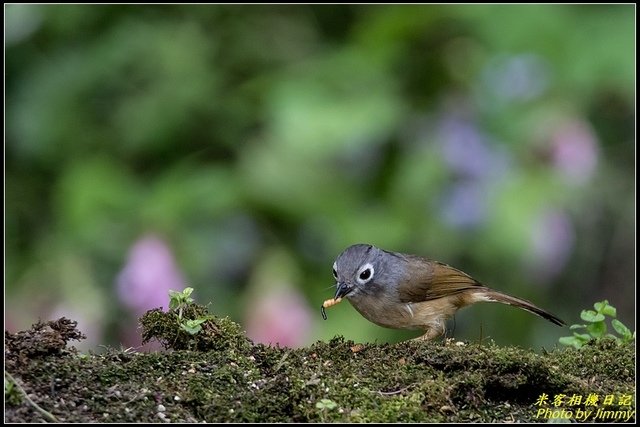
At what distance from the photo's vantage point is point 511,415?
3.38 meters

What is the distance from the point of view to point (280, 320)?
6.28m

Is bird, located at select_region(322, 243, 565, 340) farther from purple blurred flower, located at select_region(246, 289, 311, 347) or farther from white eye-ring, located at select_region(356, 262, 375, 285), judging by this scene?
purple blurred flower, located at select_region(246, 289, 311, 347)

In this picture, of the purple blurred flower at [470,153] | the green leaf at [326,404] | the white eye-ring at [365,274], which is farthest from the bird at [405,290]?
the green leaf at [326,404]

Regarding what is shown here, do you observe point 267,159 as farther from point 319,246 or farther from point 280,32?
point 280,32

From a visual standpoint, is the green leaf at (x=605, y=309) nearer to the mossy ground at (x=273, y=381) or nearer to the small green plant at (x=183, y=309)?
the mossy ground at (x=273, y=381)

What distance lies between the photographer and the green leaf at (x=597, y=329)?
4.36 metres

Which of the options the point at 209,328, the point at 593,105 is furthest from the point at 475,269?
the point at 209,328

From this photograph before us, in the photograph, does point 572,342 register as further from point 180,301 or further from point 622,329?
point 180,301

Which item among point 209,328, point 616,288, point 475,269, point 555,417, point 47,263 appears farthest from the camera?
point 616,288

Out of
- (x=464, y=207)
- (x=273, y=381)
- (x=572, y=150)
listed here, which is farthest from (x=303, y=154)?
(x=273, y=381)

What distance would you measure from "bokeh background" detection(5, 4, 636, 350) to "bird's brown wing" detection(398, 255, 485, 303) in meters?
0.86

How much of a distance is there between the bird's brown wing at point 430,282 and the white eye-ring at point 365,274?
235 millimetres

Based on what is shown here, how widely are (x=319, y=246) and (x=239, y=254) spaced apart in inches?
24.1

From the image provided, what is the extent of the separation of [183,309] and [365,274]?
6.37 feet
